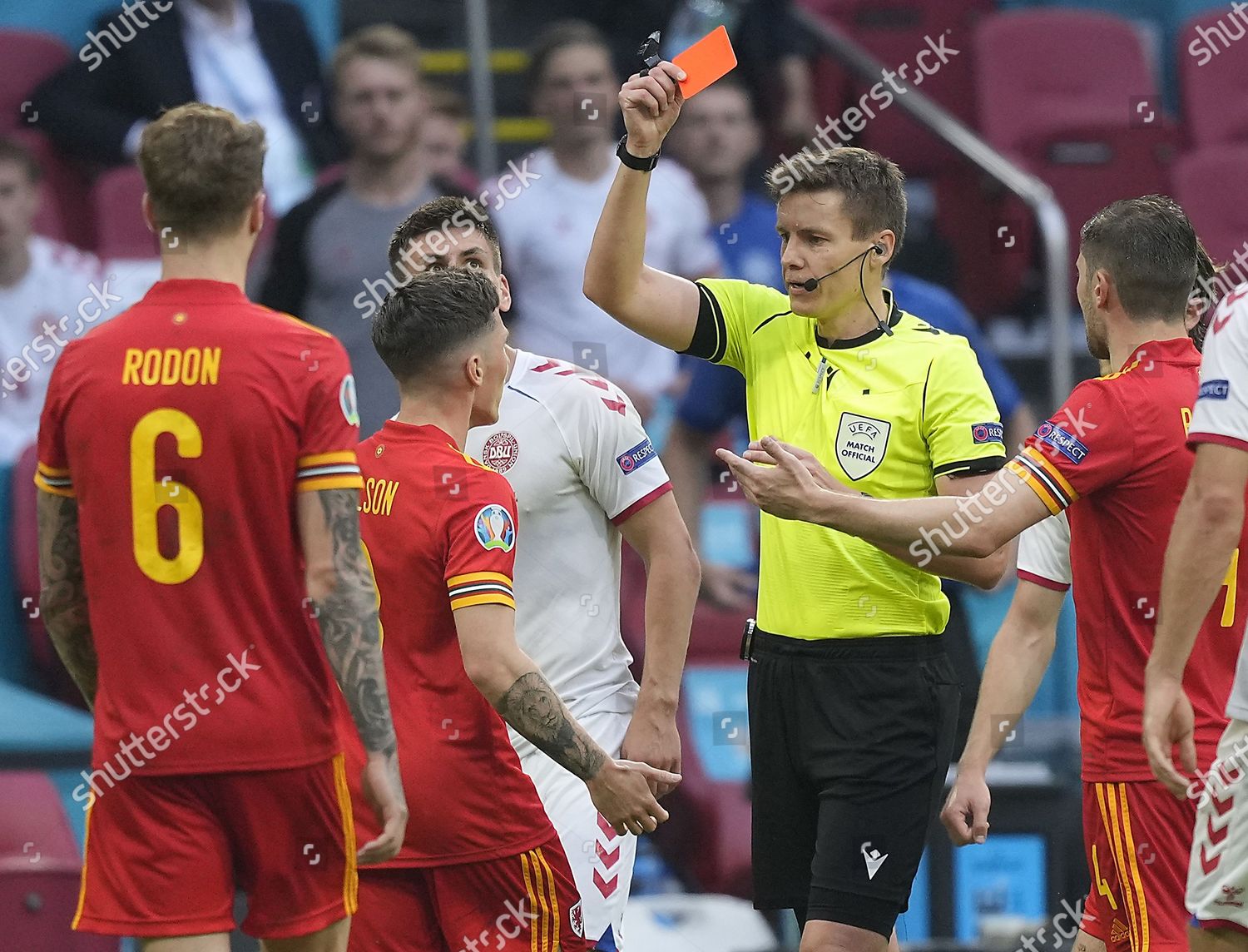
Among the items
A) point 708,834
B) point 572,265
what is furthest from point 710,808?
point 572,265

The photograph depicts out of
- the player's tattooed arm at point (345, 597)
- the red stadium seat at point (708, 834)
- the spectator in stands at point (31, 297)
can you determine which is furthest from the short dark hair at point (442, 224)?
the spectator in stands at point (31, 297)

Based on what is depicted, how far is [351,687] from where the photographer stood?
3.14 m

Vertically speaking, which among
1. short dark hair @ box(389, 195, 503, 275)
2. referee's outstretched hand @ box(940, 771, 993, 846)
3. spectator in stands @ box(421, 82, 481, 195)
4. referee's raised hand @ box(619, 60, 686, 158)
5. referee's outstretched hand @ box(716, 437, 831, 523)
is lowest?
referee's outstretched hand @ box(940, 771, 993, 846)

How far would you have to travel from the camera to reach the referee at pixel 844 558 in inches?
154

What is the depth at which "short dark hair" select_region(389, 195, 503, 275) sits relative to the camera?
415cm

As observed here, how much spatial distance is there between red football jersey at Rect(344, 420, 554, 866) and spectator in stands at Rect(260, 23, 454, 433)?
3079mm

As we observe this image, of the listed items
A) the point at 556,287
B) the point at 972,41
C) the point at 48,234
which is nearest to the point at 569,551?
the point at 556,287

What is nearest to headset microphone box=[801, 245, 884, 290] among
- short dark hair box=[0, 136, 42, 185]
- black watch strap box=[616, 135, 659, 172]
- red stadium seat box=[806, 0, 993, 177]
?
black watch strap box=[616, 135, 659, 172]

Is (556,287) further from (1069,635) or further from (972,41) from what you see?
(972,41)

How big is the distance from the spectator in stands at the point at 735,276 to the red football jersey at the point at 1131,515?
241cm

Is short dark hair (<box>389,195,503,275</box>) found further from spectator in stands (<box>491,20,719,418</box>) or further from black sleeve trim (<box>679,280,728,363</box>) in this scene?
spectator in stands (<box>491,20,719,418</box>)

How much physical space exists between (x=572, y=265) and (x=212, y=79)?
6.04 feet

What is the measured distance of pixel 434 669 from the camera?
11.4ft

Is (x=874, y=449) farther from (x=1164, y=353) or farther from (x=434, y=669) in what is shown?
(x=434, y=669)
